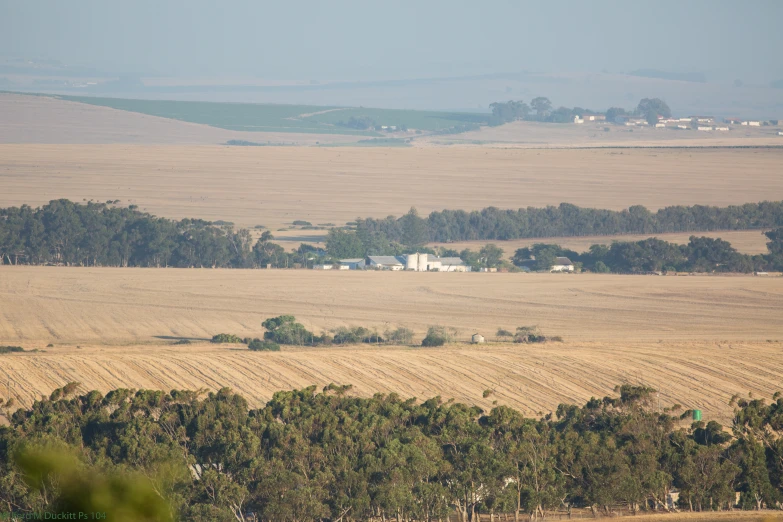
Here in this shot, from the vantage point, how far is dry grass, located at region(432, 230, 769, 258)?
8131 centimetres

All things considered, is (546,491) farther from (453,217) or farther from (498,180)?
(498,180)

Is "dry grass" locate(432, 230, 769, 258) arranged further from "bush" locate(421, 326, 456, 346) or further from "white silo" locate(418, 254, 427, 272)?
"bush" locate(421, 326, 456, 346)

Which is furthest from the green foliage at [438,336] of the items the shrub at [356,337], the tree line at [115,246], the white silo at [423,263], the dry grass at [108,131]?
the dry grass at [108,131]

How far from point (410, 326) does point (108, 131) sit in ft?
464

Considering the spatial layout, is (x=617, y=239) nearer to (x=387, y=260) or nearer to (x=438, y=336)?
(x=387, y=260)

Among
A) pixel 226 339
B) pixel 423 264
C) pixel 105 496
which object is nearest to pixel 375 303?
pixel 226 339

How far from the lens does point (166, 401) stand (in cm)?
2716

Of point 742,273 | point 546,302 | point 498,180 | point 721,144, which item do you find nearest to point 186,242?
point 546,302

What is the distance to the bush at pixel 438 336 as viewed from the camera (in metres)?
43.3

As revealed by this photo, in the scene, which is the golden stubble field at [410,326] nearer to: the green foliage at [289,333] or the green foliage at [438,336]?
the green foliage at [438,336]

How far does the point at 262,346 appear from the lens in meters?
42.3

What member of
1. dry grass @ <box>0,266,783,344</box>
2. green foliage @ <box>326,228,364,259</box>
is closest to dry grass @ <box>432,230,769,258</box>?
green foliage @ <box>326,228,364,259</box>

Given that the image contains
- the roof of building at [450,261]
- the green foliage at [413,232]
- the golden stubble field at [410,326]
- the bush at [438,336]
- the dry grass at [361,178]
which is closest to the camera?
the golden stubble field at [410,326]

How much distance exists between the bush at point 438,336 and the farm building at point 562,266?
23034 millimetres
